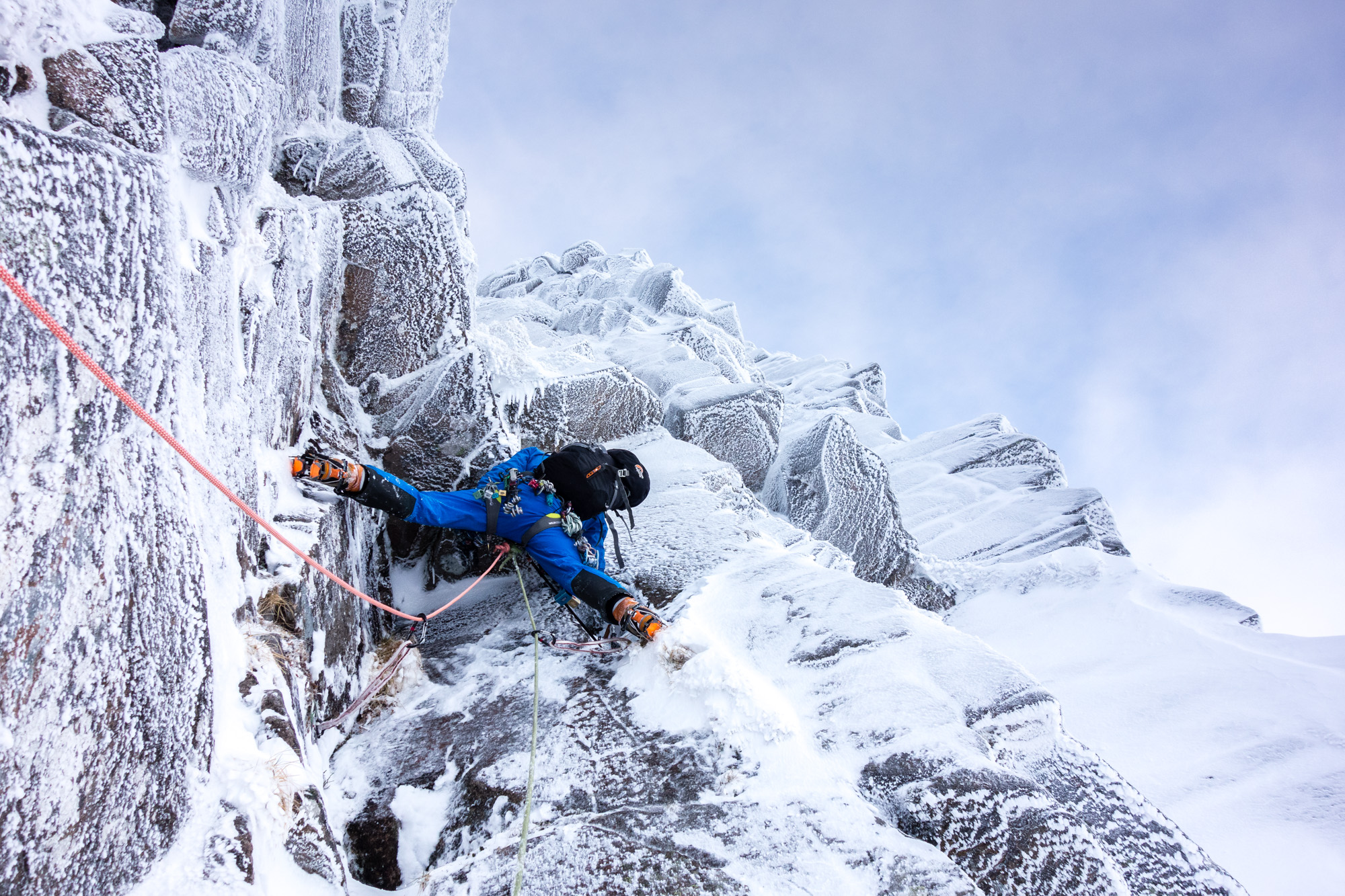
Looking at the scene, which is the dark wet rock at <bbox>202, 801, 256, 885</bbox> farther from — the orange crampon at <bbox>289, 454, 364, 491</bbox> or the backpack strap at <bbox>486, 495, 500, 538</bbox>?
the backpack strap at <bbox>486, 495, 500, 538</bbox>

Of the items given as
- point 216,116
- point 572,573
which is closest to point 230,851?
point 572,573

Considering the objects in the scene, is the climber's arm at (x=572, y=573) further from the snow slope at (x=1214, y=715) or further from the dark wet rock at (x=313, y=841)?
the snow slope at (x=1214, y=715)

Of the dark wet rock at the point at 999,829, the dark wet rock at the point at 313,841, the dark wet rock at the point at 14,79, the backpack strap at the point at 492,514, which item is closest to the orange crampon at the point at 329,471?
the backpack strap at the point at 492,514

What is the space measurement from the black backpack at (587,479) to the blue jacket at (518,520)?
0.16 meters

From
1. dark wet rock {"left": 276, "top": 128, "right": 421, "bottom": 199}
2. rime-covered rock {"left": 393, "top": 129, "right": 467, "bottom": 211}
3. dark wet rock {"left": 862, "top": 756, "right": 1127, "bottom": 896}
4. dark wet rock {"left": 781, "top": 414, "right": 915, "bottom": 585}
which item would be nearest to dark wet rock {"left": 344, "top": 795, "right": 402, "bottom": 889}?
dark wet rock {"left": 862, "top": 756, "right": 1127, "bottom": 896}

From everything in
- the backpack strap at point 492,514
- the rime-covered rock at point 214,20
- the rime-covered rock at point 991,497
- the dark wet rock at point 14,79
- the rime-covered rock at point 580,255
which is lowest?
the backpack strap at point 492,514

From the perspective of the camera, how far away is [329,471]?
4215 mm

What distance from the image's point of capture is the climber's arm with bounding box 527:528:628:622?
450cm

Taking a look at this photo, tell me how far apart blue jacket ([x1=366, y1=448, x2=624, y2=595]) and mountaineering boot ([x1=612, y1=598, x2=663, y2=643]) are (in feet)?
1.20

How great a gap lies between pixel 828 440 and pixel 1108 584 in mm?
4486

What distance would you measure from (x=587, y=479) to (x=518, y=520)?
2.19 feet

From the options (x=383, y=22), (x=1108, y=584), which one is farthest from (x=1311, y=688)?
(x=383, y=22)

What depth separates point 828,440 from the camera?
9812 millimetres

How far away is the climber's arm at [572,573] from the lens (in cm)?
450
